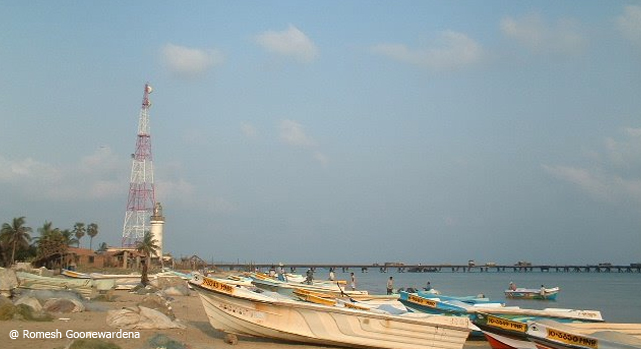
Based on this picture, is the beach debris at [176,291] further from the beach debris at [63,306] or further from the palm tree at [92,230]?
the palm tree at [92,230]

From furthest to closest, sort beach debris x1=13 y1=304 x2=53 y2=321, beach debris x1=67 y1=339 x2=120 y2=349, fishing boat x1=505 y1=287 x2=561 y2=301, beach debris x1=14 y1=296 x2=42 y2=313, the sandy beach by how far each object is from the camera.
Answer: fishing boat x1=505 y1=287 x2=561 y2=301
beach debris x1=14 y1=296 x2=42 y2=313
beach debris x1=13 y1=304 x2=53 y2=321
the sandy beach
beach debris x1=67 y1=339 x2=120 y2=349

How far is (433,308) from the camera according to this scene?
57.2ft

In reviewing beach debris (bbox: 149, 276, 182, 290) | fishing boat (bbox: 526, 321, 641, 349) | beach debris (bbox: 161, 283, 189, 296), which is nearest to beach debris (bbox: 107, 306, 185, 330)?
fishing boat (bbox: 526, 321, 641, 349)

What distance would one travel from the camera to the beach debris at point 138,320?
1377 cm

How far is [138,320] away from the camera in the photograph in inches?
548

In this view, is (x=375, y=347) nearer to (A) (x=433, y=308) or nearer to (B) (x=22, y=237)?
(A) (x=433, y=308)

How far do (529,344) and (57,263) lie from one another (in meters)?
49.2

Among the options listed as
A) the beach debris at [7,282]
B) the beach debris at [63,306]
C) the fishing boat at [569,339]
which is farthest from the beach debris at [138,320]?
the fishing boat at [569,339]

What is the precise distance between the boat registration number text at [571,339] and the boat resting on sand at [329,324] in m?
2.01

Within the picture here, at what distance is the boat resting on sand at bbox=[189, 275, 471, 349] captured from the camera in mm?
12156

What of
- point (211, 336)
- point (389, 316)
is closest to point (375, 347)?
point (389, 316)

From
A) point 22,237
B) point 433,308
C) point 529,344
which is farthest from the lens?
point 22,237

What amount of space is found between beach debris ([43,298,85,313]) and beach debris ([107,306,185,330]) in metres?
3.20

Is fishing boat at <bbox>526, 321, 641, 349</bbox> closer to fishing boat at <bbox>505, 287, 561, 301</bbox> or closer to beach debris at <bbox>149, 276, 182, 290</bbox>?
beach debris at <bbox>149, 276, 182, 290</bbox>
